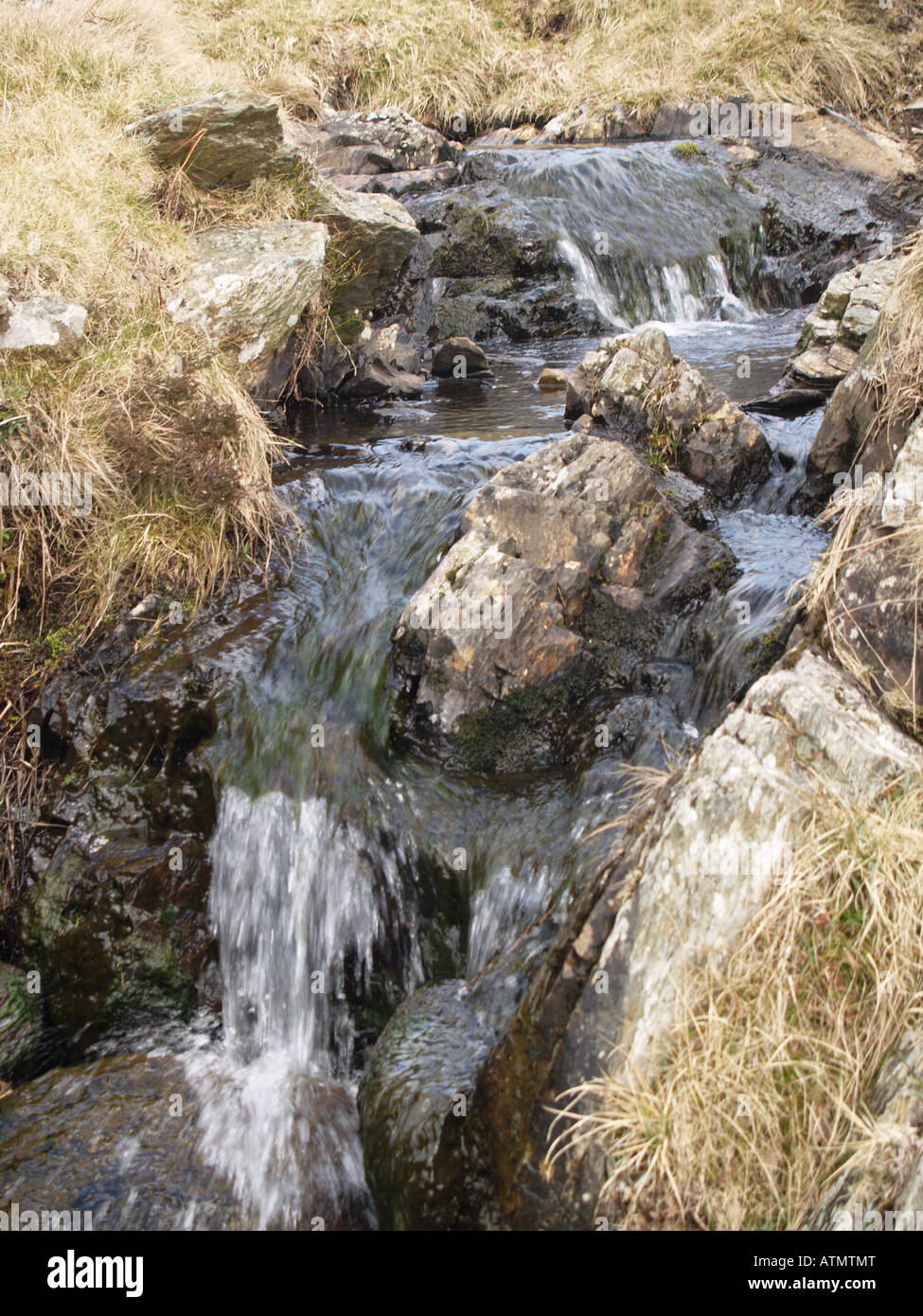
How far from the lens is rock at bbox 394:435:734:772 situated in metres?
4.68

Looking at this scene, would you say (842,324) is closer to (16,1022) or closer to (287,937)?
(287,937)

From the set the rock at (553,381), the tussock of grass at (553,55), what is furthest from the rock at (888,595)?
the tussock of grass at (553,55)

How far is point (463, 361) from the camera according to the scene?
9086 mm

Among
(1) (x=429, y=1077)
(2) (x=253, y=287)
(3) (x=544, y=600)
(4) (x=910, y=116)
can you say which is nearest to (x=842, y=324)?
(3) (x=544, y=600)

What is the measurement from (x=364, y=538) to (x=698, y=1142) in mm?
4204

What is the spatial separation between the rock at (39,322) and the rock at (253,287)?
876 millimetres

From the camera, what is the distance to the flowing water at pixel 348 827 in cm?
399

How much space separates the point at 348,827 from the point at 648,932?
6.64 feet

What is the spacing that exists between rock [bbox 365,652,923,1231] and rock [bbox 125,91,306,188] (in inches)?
259

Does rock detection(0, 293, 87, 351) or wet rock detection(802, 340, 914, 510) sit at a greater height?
rock detection(0, 293, 87, 351)

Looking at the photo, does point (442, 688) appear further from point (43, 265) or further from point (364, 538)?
point (43, 265)

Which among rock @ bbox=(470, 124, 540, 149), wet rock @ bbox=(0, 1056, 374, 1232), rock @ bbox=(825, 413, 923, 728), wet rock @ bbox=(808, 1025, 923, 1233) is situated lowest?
wet rock @ bbox=(0, 1056, 374, 1232)

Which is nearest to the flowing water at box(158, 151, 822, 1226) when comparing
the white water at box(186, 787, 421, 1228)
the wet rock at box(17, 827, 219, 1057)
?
the white water at box(186, 787, 421, 1228)

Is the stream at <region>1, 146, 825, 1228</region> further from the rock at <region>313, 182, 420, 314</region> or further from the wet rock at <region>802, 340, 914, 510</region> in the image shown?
the rock at <region>313, 182, 420, 314</region>
